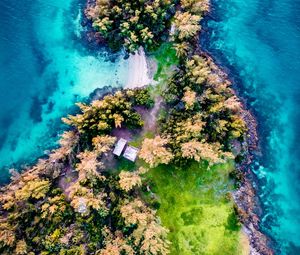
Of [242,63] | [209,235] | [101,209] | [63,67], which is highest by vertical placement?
[242,63]

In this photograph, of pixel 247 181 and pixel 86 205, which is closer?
pixel 86 205

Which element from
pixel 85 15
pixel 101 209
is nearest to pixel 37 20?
pixel 85 15

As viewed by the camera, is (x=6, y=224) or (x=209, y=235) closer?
(x=6, y=224)

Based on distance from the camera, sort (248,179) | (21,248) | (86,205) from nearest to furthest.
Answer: (21,248) < (86,205) < (248,179)

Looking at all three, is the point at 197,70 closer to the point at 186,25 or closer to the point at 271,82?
the point at 186,25

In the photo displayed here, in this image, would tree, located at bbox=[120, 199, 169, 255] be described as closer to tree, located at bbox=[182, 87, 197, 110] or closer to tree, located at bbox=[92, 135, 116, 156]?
tree, located at bbox=[92, 135, 116, 156]

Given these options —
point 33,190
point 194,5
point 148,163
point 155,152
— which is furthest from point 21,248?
point 194,5

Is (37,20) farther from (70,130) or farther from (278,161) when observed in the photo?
(278,161)
